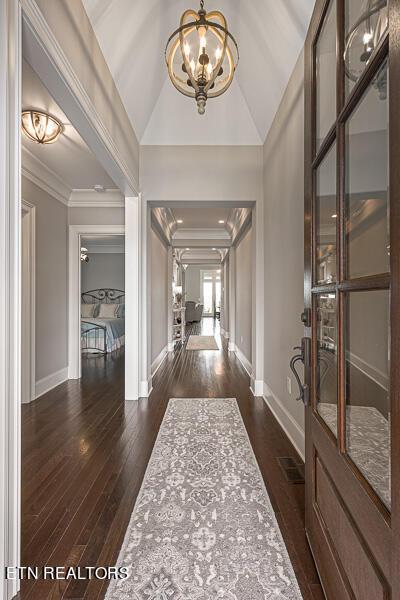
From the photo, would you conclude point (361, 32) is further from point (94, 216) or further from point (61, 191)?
point (94, 216)

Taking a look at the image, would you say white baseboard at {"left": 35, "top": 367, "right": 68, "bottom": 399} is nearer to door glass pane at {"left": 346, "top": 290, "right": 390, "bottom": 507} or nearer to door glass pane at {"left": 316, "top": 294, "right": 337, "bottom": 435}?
door glass pane at {"left": 316, "top": 294, "right": 337, "bottom": 435}

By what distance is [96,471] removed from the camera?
2281 mm

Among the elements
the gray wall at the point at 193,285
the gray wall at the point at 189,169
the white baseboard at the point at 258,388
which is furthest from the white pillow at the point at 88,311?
the gray wall at the point at 193,285

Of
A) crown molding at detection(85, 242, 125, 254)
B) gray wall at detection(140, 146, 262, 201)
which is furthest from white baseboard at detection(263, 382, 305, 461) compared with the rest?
crown molding at detection(85, 242, 125, 254)

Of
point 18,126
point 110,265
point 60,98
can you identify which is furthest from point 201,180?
point 110,265

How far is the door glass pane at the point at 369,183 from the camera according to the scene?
2.83ft

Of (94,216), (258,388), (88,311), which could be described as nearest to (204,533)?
(258,388)

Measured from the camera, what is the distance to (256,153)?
157 inches

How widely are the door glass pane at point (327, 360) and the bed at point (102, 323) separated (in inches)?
250

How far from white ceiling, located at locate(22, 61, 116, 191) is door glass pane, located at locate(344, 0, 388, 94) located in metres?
Result: 2.36

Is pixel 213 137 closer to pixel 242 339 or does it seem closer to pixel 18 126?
pixel 18 126

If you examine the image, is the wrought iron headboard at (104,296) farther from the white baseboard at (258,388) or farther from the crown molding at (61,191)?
the white baseboard at (258,388)

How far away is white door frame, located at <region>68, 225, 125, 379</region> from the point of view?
4.99 m

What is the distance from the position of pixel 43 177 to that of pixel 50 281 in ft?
4.37
